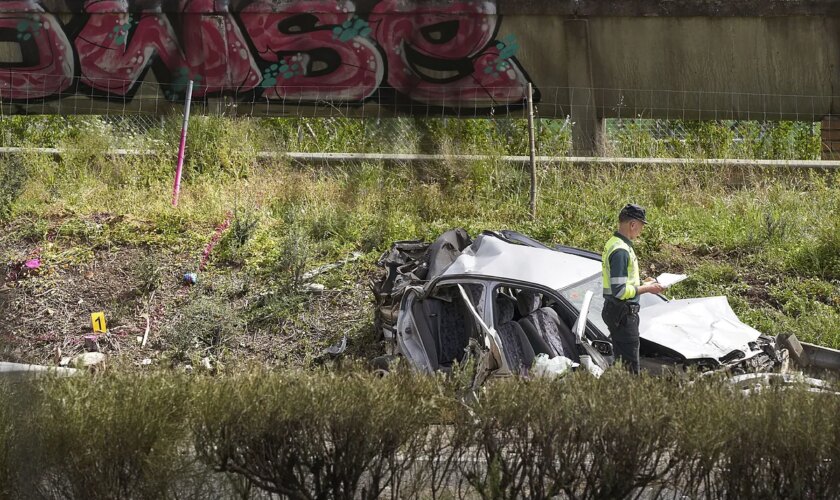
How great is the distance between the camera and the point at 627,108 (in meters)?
Result: 15.1

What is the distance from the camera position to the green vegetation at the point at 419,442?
16.2ft

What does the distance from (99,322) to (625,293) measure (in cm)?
521

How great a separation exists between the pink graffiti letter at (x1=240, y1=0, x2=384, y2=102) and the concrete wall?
0.9 inches

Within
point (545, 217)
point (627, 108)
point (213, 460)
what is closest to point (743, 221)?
point (545, 217)

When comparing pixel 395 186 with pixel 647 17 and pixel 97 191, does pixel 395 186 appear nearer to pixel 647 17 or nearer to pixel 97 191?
pixel 97 191

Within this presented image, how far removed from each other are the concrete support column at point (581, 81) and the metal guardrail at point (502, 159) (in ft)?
4.52

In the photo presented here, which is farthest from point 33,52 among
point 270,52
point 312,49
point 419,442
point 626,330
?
point 419,442

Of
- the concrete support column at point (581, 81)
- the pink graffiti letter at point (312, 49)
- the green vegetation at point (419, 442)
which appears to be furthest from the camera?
the pink graffiti letter at point (312, 49)

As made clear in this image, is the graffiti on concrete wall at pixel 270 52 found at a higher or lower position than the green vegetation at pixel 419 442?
higher

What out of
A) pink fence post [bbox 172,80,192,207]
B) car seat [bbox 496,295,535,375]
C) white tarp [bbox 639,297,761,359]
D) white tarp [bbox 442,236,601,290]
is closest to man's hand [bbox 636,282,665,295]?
white tarp [bbox 639,297,761,359]

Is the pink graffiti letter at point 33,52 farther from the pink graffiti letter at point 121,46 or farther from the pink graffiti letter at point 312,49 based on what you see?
the pink graffiti letter at point 312,49

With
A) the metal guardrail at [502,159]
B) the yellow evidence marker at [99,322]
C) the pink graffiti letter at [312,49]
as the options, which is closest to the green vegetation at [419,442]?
the yellow evidence marker at [99,322]

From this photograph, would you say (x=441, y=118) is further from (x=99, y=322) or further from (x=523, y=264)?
(x=523, y=264)

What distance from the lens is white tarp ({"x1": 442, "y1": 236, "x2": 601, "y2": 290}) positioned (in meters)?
8.25
